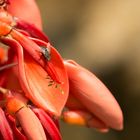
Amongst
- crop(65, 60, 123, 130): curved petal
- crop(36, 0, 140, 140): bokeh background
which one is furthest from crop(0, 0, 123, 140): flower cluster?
crop(36, 0, 140, 140): bokeh background

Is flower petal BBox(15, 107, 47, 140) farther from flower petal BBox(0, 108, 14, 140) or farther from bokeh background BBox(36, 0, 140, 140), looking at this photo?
bokeh background BBox(36, 0, 140, 140)

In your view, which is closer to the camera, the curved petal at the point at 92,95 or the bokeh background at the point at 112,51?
the curved petal at the point at 92,95

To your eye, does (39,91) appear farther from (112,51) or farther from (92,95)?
(112,51)

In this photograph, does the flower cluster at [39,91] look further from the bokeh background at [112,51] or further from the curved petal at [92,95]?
the bokeh background at [112,51]

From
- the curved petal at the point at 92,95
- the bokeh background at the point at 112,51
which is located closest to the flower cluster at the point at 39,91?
the curved petal at the point at 92,95

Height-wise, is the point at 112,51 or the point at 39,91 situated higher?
the point at 39,91

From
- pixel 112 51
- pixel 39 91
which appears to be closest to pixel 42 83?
pixel 39 91
